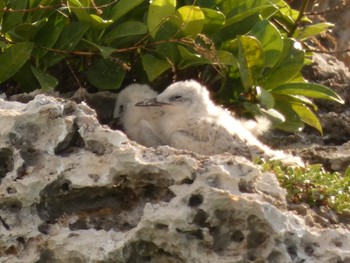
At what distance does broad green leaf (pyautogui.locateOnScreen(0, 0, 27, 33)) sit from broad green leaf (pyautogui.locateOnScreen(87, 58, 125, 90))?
0.61 metres

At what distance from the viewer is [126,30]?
6.40m

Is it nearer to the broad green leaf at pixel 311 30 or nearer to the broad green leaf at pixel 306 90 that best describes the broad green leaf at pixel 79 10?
the broad green leaf at pixel 306 90

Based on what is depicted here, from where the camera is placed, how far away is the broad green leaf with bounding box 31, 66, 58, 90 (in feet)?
20.4

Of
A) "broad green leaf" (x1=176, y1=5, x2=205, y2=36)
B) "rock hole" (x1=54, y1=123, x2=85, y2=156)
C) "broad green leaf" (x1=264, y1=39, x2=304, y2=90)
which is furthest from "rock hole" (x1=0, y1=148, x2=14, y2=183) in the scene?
"broad green leaf" (x1=264, y1=39, x2=304, y2=90)

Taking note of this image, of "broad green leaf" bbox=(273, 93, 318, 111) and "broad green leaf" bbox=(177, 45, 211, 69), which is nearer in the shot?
"broad green leaf" bbox=(177, 45, 211, 69)

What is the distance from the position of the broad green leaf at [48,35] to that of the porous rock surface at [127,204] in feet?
3.93

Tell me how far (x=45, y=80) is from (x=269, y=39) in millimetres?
1544

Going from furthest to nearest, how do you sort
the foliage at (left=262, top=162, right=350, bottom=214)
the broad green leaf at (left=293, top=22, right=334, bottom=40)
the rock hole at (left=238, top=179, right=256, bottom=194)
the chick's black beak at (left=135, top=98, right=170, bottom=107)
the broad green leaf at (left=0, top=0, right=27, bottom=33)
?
the broad green leaf at (left=293, top=22, right=334, bottom=40)
the chick's black beak at (left=135, top=98, right=170, bottom=107)
the broad green leaf at (left=0, top=0, right=27, bottom=33)
the foliage at (left=262, top=162, right=350, bottom=214)
the rock hole at (left=238, top=179, right=256, bottom=194)

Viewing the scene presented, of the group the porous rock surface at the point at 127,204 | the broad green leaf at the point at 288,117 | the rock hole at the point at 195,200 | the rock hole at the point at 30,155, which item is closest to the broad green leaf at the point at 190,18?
the broad green leaf at the point at 288,117

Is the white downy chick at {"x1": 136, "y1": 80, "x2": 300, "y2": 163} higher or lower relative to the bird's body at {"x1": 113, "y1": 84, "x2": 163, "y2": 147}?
higher

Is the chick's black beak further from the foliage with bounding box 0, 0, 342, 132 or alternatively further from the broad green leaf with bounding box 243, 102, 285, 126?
the broad green leaf with bounding box 243, 102, 285, 126

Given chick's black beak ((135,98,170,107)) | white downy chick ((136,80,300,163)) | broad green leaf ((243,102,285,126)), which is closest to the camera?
white downy chick ((136,80,300,163))

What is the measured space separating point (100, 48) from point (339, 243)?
218 centimetres

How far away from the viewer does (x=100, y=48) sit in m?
6.29
